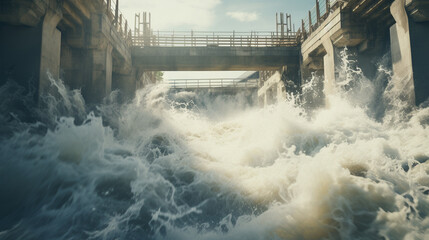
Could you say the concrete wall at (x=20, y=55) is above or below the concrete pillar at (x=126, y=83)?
below

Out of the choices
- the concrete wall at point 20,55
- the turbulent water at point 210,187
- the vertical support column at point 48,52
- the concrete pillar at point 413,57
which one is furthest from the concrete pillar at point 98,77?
the concrete pillar at point 413,57

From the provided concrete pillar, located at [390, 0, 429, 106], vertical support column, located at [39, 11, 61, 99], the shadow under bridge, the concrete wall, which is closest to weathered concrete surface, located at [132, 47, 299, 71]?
the shadow under bridge

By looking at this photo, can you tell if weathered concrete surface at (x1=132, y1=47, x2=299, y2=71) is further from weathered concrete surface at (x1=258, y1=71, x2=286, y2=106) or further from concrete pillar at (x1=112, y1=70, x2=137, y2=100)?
weathered concrete surface at (x1=258, y1=71, x2=286, y2=106)

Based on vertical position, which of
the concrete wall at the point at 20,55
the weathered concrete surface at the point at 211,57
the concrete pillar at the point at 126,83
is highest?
the weathered concrete surface at the point at 211,57

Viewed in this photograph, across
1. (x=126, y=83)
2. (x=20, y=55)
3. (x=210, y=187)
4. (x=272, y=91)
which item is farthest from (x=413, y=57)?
(x=126, y=83)

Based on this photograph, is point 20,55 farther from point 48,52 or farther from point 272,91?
point 272,91

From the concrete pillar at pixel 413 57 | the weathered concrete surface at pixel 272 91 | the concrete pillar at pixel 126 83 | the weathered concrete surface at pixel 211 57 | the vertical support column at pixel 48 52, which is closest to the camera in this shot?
the vertical support column at pixel 48 52

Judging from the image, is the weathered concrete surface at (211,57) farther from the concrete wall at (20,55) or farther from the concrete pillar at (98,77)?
the concrete wall at (20,55)

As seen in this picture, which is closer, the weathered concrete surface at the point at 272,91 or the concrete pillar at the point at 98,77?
the concrete pillar at the point at 98,77

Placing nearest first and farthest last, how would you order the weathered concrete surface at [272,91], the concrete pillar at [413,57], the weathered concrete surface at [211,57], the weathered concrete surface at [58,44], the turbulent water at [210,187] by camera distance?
1. the turbulent water at [210,187]
2. the weathered concrete surface at [58,44]
3. the concrete pillar at [413,57]
4. the weathered concrete surface at [211,57]
5. the weathered concrete surface at [272,91]
